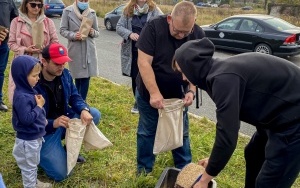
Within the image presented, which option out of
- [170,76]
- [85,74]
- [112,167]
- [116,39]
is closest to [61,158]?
[112,167]

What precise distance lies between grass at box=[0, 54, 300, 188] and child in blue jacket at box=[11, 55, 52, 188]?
1.42 ft

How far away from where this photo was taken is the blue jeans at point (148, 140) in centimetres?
328

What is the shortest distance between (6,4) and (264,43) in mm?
7980

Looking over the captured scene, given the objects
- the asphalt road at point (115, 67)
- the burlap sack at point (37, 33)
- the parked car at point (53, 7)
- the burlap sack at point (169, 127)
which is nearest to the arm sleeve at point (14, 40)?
the burlap sack at point (37, 33)

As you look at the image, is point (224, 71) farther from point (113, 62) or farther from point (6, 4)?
point (113, 62)

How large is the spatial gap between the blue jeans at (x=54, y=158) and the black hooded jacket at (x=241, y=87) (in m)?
1.66

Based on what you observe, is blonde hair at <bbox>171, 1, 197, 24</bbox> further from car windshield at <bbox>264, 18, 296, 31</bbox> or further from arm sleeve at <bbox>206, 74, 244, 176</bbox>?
car windshield at <bbox>264, 18, 296, 31</bbox>

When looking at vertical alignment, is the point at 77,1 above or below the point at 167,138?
above

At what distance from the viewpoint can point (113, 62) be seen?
946 cm

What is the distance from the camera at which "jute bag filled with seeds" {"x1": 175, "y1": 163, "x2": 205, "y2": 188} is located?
254 cm

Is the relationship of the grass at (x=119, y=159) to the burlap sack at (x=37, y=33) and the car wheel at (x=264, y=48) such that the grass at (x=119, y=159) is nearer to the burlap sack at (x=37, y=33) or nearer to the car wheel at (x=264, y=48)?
the burlap sack at (x=37, y=33)

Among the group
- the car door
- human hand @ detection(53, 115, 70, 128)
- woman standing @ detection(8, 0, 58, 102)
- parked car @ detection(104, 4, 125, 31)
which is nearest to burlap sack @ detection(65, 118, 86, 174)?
human hand @ detection(53, 115, 70, 128)

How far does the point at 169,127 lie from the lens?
3061 mm

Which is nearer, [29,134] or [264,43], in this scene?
[29,134]
